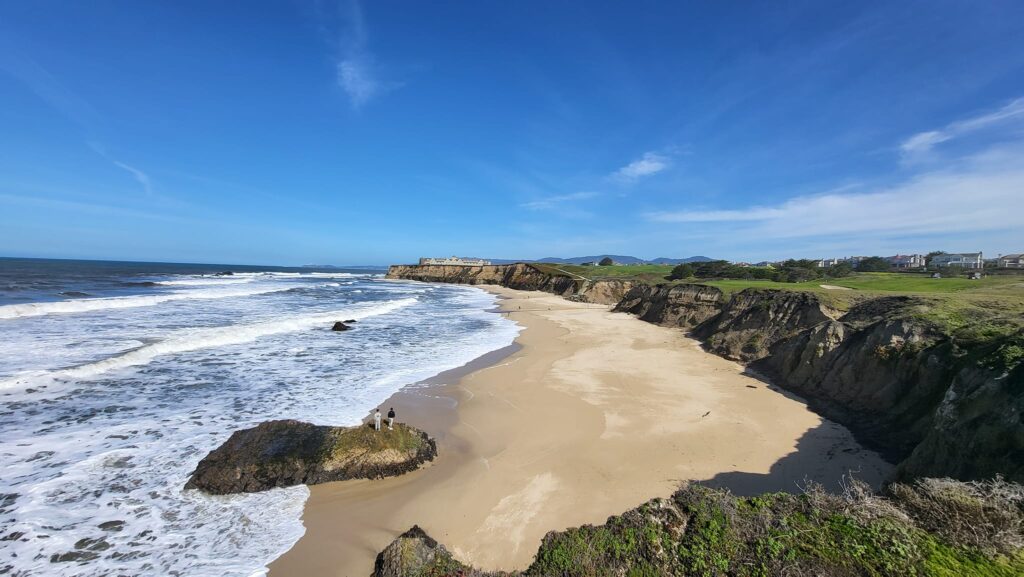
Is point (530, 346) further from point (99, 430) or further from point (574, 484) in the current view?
point (99, 430)

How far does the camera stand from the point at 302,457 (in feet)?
26.6

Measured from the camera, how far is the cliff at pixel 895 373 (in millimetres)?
5312

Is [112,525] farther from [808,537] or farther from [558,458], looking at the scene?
[808,537]

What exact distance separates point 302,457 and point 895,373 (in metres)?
13.4

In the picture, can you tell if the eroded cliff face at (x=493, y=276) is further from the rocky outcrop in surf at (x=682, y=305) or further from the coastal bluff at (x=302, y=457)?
the coastal bluff at (x=302, y=457)

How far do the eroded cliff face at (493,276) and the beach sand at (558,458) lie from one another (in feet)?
140

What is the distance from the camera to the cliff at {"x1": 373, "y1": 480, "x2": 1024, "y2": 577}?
3260mm

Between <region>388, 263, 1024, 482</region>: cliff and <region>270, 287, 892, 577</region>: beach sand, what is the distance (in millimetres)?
935

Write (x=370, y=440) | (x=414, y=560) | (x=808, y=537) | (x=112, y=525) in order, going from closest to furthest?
(x=808, y=537), (x=414, y=560), (x=112, y=525), (x=370, y=440)

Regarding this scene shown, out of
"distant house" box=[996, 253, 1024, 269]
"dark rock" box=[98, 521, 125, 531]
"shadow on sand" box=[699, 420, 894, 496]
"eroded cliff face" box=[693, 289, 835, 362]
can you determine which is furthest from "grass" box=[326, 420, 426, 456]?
"distant house" box=[996, 253, 1024, 269]

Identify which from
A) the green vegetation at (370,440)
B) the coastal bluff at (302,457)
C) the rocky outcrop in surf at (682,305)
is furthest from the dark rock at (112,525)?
the rocky outcrop in surf at (682,305)

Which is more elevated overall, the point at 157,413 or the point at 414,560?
the point at 414,560

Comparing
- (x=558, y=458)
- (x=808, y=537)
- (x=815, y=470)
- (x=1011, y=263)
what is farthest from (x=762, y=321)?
(x=1011, y=263)

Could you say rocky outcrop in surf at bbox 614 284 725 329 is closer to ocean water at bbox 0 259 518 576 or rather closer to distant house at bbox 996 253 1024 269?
ocean water at bbox 0 259 518 576
